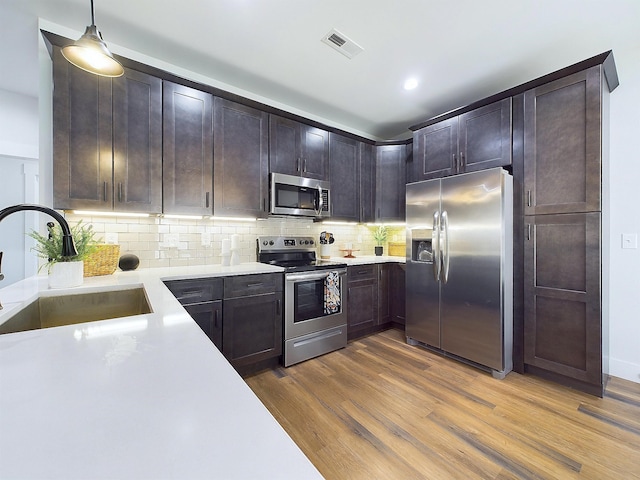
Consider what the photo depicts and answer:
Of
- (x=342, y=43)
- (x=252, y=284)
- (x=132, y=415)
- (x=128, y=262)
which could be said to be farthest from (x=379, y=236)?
(x=132, y=415)

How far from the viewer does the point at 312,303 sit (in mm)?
2781

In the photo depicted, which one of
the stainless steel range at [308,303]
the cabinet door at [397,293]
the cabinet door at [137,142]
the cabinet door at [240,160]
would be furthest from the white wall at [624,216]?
the cabinet door at [137,142]

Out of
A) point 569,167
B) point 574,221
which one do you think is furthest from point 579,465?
point 569,167

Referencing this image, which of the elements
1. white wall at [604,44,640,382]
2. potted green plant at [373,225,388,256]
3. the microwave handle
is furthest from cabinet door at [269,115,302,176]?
white wall at [604,44,640,382]

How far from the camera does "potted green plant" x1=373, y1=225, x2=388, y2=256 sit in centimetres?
401

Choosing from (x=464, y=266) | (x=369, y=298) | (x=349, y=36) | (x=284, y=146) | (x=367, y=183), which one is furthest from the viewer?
(x=367, y=183)

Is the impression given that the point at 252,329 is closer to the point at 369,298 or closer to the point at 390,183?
the point at 369,298

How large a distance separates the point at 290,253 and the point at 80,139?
6.67 feet

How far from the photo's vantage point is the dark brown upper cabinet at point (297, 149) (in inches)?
113

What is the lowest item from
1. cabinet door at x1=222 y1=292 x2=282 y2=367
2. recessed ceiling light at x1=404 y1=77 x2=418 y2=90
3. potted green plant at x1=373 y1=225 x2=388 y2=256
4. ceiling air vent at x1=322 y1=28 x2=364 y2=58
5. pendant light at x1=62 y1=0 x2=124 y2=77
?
cabinet door at x1=222 y1=292 x2=282 y2=367

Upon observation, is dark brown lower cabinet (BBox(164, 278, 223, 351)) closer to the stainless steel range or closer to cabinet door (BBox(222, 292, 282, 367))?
cabinet door (BBox(222, 292, 282, 367))

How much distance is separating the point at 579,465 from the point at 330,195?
9.24ft

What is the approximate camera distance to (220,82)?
110 inches

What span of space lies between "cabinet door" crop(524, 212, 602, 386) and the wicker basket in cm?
336
